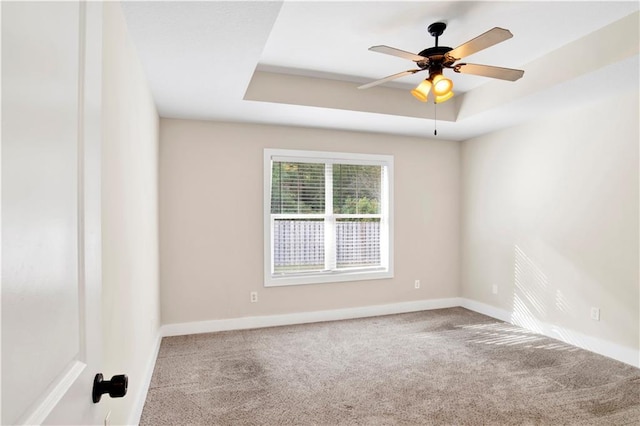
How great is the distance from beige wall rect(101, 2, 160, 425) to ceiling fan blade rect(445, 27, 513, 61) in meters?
1.95

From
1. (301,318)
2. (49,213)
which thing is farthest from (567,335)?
(49,213)

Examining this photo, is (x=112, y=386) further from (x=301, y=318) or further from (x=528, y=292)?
(x=528, y=292)

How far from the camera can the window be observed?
4438 mm

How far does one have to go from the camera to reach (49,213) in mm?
599

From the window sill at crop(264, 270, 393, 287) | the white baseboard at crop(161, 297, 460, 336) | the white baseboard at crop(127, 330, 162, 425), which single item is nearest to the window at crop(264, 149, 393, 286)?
the window sill at crop(264, 270, 393, 287)

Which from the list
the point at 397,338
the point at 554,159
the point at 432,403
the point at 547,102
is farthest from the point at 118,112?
the point at 554,159

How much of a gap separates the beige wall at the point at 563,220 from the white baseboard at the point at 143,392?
3.92 metres

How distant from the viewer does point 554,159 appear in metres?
3.95

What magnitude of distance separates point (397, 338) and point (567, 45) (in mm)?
3052

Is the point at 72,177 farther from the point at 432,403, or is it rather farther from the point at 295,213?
the point at 295,213

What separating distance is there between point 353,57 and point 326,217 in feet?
6.60

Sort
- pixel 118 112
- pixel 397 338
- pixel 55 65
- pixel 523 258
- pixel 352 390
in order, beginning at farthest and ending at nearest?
pixel 523 258 < pixel 397 338 < pixel 352 390 < pixel 118 112 < pixel 55 65

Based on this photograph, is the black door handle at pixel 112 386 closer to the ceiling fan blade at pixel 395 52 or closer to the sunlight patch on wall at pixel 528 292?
the ceiling fan blade at pixel 395 52

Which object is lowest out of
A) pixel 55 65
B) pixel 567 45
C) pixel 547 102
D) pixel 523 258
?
pixel 523 258
